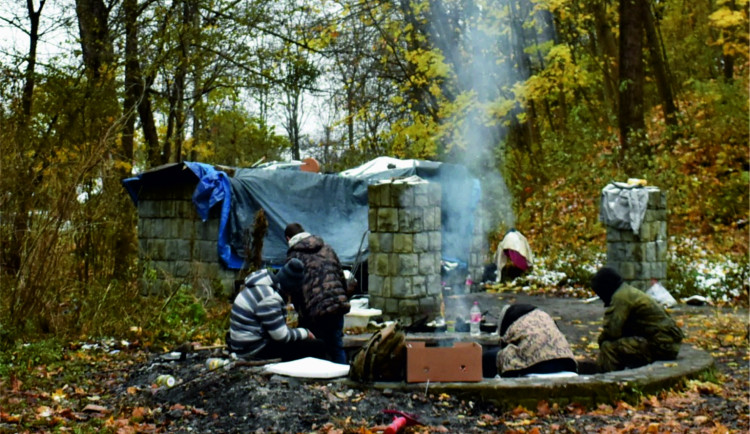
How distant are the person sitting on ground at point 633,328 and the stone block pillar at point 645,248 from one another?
609 cm

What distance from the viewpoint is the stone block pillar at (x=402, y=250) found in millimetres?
12094

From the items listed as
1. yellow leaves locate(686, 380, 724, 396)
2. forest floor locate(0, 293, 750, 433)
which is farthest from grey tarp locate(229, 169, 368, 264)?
yellow leaves locate(686, 380, 724, 396)

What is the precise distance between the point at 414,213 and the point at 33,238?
5.12m

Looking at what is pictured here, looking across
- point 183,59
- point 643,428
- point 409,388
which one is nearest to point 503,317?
point 409,388

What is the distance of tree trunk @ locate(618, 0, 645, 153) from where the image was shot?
19422mm

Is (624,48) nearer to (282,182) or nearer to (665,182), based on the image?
(665,182)

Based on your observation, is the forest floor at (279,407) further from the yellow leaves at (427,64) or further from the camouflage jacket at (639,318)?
the yellow leaves at (427,64)

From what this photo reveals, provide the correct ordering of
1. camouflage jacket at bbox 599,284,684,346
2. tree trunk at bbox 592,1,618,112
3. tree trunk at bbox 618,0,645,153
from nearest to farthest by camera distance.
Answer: camouflage jacket at bbox 599,284,684,346, tree trunk at bbox 618,0,645,153, tree trunk at bbox 592,1,618,112

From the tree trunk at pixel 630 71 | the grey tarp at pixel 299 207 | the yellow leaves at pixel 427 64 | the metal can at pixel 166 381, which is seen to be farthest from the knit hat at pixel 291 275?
the yellow leaves at pixel 427 64

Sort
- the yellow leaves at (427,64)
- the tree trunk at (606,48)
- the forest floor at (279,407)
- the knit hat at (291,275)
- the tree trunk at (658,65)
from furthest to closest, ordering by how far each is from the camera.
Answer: the yellow leaves at (427,64), the tree trunk at (606,48), the tree trunk at (658,65), the knit hat at (291,275), the forest floor at (279,407)

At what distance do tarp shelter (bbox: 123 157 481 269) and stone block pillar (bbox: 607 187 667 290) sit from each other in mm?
3140

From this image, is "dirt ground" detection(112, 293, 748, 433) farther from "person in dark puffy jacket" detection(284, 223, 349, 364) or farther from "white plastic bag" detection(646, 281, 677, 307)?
"white plastic bag" detection(646, 281, 677, 307)

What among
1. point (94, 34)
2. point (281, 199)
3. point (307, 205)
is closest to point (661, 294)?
point (307, 205)

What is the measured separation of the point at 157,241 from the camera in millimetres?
14602
